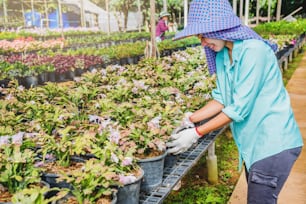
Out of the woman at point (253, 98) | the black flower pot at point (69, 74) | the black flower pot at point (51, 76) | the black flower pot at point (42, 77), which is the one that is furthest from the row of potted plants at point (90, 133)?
the black flower pot at point (69, 74)

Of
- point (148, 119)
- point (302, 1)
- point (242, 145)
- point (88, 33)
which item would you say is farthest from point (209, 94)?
point (302, 1)

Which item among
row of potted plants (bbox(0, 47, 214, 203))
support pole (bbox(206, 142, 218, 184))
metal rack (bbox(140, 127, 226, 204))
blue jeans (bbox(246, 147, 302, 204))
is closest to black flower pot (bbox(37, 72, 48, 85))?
row of potted plants (bbox(0, 47, 214, 203))

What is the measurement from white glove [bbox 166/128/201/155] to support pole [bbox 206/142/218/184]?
1.17 m

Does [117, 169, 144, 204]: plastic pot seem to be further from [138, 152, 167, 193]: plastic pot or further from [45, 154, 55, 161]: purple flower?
[45, 154, 55, 161]: purple flower

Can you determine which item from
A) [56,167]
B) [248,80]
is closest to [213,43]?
[248,80]

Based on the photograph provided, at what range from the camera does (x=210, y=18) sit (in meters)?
1.78

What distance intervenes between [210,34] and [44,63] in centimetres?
586

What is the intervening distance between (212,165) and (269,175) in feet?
5.04

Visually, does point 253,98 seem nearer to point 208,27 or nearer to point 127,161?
point 208,27

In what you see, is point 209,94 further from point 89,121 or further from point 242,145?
point 242,145

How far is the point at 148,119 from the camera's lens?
7.89 feet

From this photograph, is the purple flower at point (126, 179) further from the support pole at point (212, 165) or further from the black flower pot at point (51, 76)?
the black flower pot at point (51, 76)

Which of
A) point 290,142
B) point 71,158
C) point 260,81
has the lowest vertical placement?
point 71,158

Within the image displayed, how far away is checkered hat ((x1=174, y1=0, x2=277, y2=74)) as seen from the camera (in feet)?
5.77
